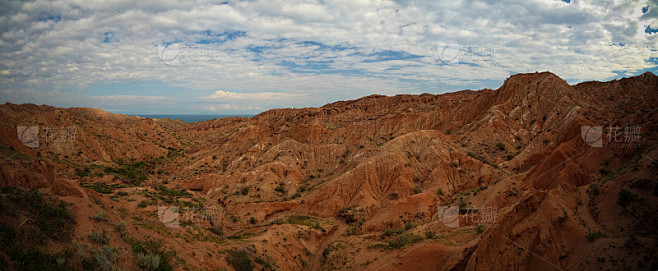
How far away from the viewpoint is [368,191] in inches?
1554

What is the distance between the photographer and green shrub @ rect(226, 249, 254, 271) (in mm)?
19875

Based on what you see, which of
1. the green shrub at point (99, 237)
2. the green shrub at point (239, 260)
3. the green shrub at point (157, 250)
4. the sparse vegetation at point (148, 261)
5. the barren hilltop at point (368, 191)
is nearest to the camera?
the barren hilltop at point (368, 191)

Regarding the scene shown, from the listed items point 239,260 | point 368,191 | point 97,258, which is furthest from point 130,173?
point 97,258

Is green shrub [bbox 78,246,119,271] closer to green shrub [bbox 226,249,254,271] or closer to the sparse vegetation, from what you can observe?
the sparse vegetation

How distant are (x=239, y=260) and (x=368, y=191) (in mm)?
22218

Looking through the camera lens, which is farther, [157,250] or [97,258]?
[157,250]

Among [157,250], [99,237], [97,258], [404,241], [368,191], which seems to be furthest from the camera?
[368,191]

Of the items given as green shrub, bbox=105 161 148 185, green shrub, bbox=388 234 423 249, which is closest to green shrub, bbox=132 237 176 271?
green shrub, bbox=388 234 423 249

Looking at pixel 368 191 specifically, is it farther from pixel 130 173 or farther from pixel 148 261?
pixel 130 173

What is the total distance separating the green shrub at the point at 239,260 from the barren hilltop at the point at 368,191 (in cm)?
13

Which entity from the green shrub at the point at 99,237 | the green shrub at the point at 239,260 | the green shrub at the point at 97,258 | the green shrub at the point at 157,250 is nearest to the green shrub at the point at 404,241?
the green shrub at the point at 239,260

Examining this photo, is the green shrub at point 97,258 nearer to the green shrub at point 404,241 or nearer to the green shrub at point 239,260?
the green shrub at point 239,260

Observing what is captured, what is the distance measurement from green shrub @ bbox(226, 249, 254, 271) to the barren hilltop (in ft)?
0.43

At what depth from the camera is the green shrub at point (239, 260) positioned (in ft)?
65.2
